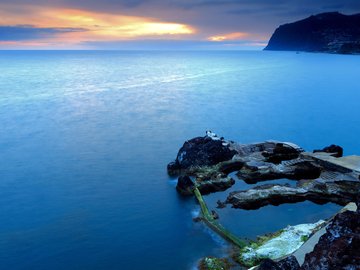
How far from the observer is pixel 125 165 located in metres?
53.9

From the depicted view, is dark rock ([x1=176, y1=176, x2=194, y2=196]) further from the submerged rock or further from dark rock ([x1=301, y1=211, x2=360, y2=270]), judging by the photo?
dark rock ([x1=301, y1=211, x2=360, y2=270])

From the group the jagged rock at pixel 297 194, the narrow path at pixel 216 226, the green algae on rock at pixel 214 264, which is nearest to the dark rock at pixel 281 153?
the jagged rock at pixel 297 194

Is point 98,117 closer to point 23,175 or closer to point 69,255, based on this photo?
point 23,175

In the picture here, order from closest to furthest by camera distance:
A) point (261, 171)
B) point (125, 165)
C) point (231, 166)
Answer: point (261, 171), point (231, 166), point (125, 165)

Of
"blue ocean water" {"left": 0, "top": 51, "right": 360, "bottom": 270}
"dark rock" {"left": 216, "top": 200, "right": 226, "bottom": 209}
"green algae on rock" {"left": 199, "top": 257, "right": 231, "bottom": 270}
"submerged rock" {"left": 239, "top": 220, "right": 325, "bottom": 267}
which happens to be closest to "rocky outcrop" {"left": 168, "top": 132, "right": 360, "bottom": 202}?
"dark rock" {"left": 216, "top": 200, "right": 226, "bottom": 209}

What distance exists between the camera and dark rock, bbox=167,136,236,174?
1868 inches

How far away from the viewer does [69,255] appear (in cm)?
3166

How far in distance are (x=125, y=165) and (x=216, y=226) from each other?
2353 centimetres

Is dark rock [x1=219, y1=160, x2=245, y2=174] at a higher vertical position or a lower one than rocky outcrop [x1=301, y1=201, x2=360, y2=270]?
lower

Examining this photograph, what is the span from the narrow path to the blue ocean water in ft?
2.54

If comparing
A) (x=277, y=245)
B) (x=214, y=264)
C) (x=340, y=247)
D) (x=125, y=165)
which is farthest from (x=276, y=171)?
(x=340, y=247)

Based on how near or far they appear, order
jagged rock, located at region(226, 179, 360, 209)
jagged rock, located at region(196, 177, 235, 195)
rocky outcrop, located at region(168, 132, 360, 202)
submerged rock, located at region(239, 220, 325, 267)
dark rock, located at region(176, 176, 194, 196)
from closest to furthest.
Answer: submerged rock, located at region(239, 220, 325, 267) < jagged rock, located at region(226, 179, 360, 209) < rocky outcrop, located at region(168, 132, 360, 202) < jagged rock, located at region(196, 177, 235, 195) < dark rock, located at region(176, 176, 194, 196)

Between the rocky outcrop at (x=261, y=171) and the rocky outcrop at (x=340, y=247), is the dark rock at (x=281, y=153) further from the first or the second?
the rocky outcrop at (x=340, y=247)

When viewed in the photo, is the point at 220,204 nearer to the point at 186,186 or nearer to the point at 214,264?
the point at 186,186
